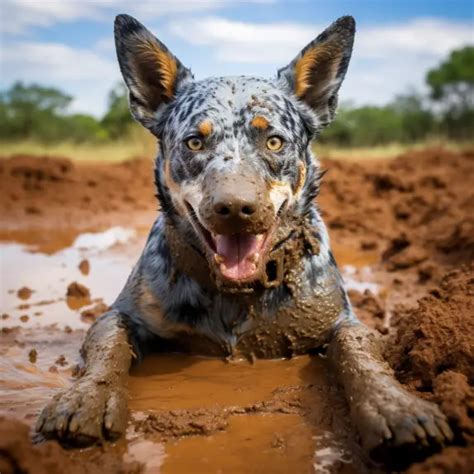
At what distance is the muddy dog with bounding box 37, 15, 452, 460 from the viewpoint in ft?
11.3

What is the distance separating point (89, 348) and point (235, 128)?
4.98ft

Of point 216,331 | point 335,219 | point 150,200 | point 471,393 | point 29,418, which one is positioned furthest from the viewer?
point 150,200

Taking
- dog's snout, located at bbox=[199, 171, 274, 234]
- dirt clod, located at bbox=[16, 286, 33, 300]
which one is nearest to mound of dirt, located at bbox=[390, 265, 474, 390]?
dog's snout, located at bbox=[199, 171, 274, 234]

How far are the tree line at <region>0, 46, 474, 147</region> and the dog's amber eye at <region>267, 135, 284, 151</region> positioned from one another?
1976 cm

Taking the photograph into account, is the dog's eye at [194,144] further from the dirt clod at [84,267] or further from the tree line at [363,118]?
the tree line at [363,118]

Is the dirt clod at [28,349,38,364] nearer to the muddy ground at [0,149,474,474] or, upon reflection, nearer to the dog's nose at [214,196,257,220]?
the muddy ground at [0,149,474,474]

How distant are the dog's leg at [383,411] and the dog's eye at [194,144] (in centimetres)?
142

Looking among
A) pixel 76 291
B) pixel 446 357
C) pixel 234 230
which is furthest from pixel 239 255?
pixel 76 291

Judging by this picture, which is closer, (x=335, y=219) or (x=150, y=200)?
(x=335, y=219)

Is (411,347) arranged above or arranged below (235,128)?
below

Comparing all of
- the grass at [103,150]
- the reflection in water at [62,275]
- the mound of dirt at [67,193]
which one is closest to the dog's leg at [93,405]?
the reflection in water at [62,275]

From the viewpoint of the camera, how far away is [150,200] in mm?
12211

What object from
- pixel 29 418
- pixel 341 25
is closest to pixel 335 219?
pixel 341 25

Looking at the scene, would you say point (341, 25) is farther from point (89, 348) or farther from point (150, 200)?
point (150, 200)
